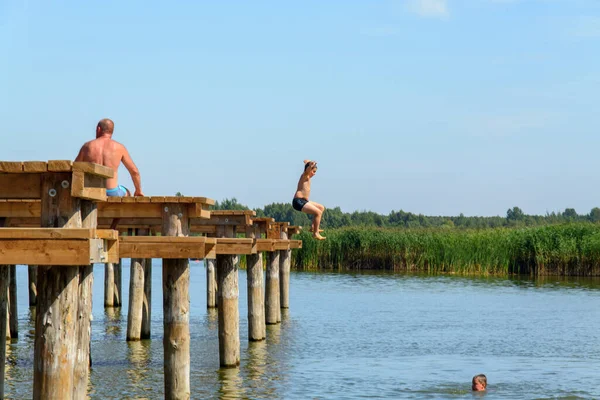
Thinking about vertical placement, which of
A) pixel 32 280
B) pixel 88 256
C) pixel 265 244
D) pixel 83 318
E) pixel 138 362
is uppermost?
pixel 265 244

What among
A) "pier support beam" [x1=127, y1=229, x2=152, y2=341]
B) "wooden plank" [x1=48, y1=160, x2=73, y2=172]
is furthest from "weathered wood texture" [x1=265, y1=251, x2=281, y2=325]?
"wooden plank" [x1=48, y1=160, x2=73, y2=172]

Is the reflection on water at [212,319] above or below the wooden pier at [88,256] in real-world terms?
below

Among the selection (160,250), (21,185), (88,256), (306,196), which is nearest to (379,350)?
(306,196)

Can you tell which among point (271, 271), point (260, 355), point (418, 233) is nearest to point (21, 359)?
point (260, 355)

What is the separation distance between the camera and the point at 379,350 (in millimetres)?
22906

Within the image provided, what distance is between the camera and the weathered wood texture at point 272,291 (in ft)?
86.0

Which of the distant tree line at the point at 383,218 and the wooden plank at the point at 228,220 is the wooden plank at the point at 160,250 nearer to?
the wooden plank at the point at 228,220

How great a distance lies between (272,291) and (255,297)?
4.51 m

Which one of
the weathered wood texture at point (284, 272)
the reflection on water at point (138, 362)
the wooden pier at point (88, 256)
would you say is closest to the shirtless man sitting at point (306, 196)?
the wooden pier at point (88, 256)

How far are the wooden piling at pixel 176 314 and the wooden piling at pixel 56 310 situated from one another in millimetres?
4807

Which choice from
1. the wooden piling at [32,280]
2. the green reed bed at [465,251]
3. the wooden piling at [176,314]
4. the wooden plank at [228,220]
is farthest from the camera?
the green reed bed at [465,251]

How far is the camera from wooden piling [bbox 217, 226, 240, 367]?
17.3m

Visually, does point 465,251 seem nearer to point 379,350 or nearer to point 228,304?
point 379,350

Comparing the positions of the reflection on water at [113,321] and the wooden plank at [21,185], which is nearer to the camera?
the wooden plank at [21,185]
